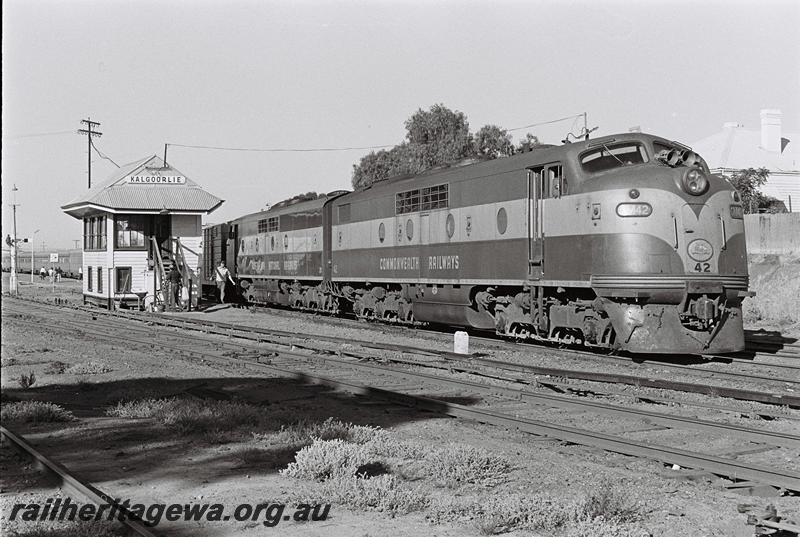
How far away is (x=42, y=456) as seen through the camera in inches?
277

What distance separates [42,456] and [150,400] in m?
3.29

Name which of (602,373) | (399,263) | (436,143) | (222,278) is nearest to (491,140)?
(436,143)

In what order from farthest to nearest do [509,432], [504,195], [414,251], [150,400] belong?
[414,251]
[504,195]
[150,400]
[509,432]

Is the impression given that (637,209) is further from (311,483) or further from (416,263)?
(311,483)

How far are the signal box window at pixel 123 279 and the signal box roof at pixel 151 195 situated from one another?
8.83 feet

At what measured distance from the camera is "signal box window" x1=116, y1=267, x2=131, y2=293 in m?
32.7

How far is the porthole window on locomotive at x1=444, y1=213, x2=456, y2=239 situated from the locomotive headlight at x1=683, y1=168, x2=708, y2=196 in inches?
242

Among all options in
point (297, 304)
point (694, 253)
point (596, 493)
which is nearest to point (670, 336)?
point (694, 253)

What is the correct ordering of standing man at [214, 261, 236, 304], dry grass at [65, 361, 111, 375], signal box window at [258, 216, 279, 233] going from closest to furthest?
dry grass at [65, 361, 111, 375] → signal box window at [258, 216, 279, 233] → standing man at [214, 261, 236, 304]

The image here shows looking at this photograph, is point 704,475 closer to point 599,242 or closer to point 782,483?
point 782,483

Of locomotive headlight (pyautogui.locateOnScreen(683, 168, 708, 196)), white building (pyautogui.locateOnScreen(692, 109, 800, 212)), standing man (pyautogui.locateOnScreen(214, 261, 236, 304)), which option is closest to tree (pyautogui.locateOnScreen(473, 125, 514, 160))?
white building (pyautogui.locateOnScreen(692, 109, 800, 212))

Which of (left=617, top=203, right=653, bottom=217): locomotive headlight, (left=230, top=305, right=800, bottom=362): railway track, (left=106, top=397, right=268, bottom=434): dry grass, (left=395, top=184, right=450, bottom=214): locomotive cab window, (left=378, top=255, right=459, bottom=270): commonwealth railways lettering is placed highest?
(left=395, top=184, right=450, bottom=214): locomotive cab window

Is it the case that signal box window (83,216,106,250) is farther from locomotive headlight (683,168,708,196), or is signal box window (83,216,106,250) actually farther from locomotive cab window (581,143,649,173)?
locomotive headlight (683,168,708,196)

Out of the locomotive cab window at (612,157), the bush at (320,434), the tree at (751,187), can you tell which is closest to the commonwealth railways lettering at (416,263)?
the locomotive cab window at (612,157)
